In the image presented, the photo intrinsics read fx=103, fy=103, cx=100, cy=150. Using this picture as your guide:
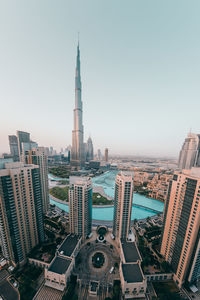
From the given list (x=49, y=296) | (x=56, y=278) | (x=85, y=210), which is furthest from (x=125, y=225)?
(x=49, y=296)

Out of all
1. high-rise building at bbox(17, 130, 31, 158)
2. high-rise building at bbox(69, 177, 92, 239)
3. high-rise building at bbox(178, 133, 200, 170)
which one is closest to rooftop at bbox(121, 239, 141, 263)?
high-rise building at bbox(69, 177, 92, 239)

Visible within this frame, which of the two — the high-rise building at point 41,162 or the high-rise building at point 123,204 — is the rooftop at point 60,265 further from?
the high-rise building at point 41,162

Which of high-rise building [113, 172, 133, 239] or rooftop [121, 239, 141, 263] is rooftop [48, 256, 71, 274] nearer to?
rooftop [121, 239, 141, 263]

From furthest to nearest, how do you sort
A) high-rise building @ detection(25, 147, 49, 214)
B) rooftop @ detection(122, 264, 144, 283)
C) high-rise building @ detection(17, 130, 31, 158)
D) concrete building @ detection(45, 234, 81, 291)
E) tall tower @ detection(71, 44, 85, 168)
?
1. tall tower @ detection(71, 44, 85, 168)
2. high-rise building @ detection(17, 130, 31, 158)
3. high-rise building @ detection(25, 147, 49, 214)
4. concrete building @ detection(45, 234, 81, 291)
5. rooftop @ detection(122, 264, 144, 283)

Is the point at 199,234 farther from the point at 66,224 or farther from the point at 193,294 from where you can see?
the point at 66,224

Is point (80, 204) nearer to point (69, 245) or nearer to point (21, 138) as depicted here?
point (69, 245)

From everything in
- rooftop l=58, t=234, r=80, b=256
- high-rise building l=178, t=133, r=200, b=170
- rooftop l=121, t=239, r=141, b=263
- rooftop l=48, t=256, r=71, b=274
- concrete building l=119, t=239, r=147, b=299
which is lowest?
concrete building l=119, t=239, r=147, b=299
